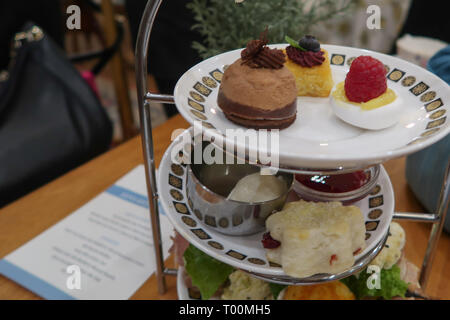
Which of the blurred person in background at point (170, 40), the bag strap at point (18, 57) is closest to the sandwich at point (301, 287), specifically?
the blurred person in background at point (170, 40)

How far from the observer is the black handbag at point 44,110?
1.13m

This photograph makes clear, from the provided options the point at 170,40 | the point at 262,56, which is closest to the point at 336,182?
the point at 262,56

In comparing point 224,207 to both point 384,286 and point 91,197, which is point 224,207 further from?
point 91,197

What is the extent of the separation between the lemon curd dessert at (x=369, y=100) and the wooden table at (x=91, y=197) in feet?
1.08

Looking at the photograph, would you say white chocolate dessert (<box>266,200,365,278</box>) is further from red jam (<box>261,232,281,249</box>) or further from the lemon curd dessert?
the lemon curd dessert

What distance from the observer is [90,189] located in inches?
37.2

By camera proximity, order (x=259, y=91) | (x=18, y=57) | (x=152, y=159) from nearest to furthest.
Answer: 1. (x=259, y=91)
2. (x=152, y=159)
3. (x=18, y=57)

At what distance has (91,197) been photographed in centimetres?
92

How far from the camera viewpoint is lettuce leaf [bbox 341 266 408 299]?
589 millimetres

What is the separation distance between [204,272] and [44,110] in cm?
86

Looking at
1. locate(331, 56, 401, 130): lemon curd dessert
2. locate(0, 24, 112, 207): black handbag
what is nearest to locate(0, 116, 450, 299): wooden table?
locate(0, 24, 112, 207): black handbag

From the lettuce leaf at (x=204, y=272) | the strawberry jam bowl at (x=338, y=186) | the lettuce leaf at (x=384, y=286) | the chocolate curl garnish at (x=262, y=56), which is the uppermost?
the chocolate curl garnish at (x=262, y=56)

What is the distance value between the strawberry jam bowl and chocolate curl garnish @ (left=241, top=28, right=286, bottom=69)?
Answer: 173 millimetres

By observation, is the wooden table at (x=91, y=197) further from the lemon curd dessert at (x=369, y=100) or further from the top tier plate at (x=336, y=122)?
the lemon curd dessert at (x=369, y=100)
